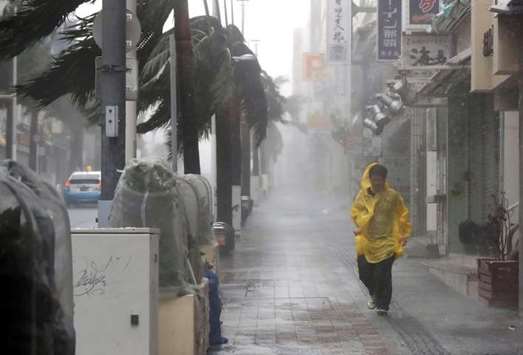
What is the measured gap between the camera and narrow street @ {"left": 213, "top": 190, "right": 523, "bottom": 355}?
29.5 ft

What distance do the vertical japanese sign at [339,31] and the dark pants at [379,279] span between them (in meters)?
23.7

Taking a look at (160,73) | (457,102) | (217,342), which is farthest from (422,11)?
(217,342)

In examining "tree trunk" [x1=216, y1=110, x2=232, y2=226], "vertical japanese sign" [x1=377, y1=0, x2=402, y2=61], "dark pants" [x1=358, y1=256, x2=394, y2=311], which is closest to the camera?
"dark pants" [x1=358, y1=256, x2=394, y2=311]

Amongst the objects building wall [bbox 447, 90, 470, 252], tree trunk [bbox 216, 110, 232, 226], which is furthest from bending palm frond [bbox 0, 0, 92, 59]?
tree trunk [bbox 216, 110, 232, 226]

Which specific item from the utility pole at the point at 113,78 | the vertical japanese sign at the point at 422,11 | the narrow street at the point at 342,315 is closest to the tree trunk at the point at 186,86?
the narrow street at the point at 342,315

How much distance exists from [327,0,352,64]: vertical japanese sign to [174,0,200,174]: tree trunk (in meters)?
19.9

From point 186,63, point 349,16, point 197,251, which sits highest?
point 349,16

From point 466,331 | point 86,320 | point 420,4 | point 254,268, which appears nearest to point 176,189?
point 86,320

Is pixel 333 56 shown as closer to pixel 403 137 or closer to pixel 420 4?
pixel 403 137

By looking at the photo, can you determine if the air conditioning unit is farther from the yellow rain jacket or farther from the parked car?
the parked car

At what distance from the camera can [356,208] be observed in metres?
11.5

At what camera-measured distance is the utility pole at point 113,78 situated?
376 inches

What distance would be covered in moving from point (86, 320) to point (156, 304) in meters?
0.48

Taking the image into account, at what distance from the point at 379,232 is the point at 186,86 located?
15.7 feet
